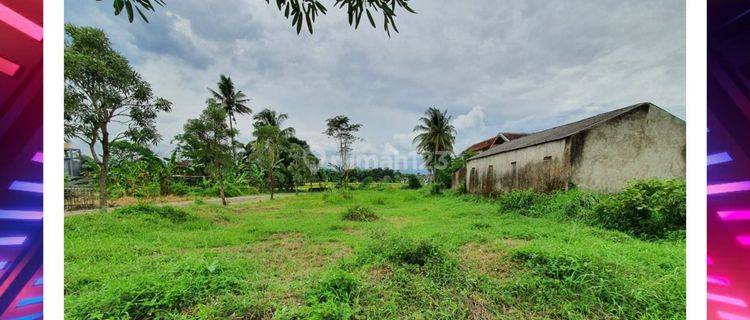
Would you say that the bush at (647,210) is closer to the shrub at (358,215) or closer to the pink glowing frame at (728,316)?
the pink glowing frame at (728,316)

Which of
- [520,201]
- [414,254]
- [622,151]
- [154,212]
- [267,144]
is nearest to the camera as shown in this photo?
[414,254]

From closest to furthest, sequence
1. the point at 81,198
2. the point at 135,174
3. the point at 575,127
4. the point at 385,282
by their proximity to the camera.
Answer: the point at 385,282, the point at 575,127, the point at 81,198, the point at 135,174

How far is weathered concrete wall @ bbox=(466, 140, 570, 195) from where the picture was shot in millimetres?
7352

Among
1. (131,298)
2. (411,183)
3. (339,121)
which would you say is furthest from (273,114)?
(131,298)

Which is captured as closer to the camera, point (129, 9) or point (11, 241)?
point (11, 241)

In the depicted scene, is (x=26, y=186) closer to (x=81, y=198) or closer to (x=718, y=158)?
(x=718, y=158)

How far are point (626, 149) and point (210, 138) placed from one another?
13.5 metres

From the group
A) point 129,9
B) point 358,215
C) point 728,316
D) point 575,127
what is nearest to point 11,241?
point 129,9

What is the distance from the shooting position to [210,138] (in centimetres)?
1029

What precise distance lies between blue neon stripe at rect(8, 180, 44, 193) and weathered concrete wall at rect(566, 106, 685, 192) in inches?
347

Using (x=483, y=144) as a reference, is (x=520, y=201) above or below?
below

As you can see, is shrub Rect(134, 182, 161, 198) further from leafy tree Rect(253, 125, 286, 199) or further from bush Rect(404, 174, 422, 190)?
bush Rect(404, 174, 422, 190)

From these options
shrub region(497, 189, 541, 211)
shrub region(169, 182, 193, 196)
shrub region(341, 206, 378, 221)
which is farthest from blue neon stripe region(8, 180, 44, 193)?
shrub region(169, 182, 193, 196)

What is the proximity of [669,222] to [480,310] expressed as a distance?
4.54m
